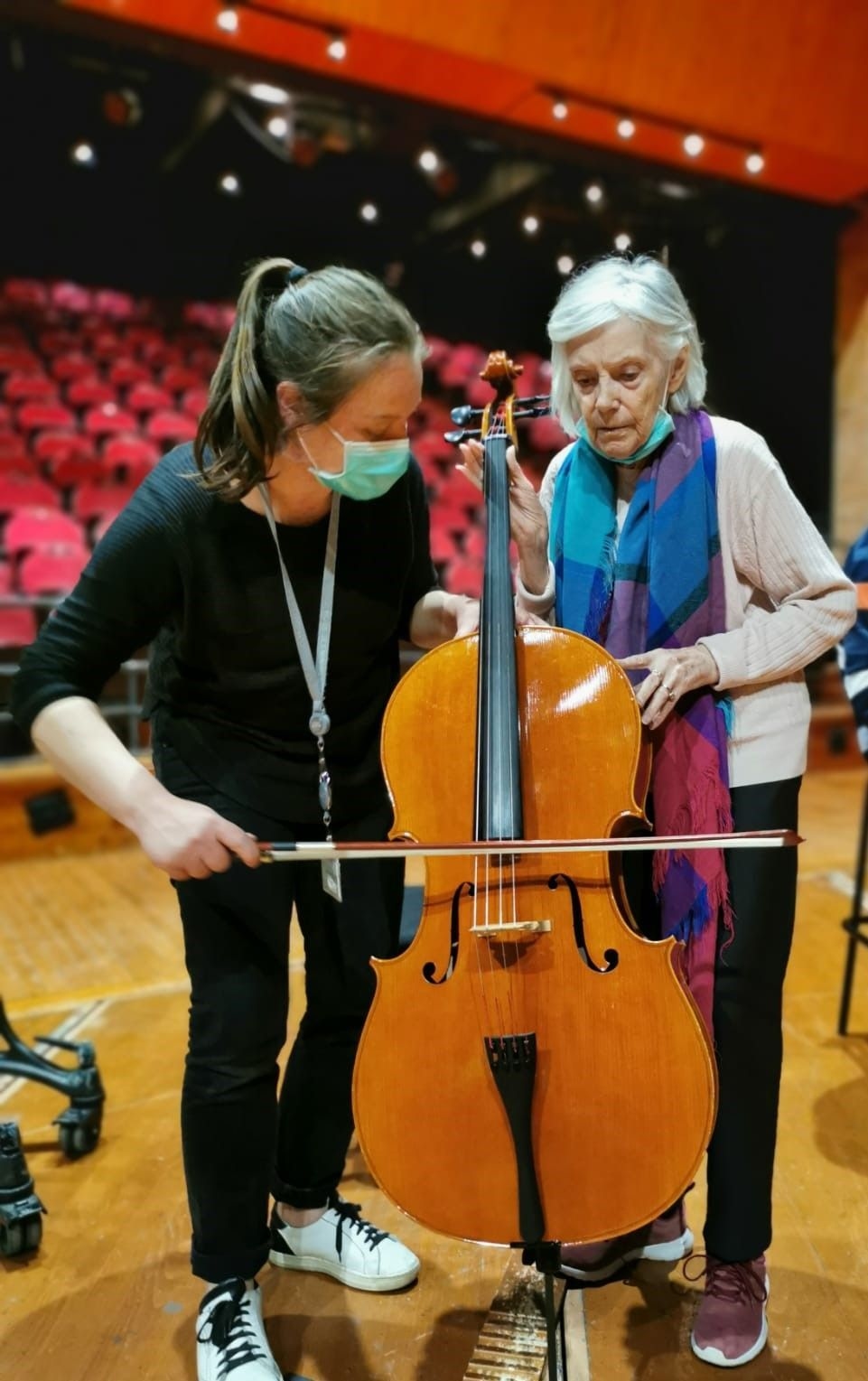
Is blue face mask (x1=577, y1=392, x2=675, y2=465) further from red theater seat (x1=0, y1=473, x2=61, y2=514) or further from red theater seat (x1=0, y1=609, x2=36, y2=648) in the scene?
red theater seat (x1=0, y1=473, x2=61, y2=514)

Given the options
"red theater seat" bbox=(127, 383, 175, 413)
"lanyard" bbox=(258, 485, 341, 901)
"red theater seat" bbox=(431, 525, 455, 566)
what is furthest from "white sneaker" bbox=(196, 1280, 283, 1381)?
"red theater seat" bbox=(127, 383, 175, 413)

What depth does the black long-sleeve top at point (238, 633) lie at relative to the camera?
1242 millimetres

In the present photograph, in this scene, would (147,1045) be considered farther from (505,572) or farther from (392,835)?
(505,572)

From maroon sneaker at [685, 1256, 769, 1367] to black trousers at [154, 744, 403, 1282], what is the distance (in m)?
0.58

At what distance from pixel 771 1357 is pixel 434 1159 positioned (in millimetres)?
629

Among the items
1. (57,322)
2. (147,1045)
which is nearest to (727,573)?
(147,1045)

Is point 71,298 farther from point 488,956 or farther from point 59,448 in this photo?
point 488,956

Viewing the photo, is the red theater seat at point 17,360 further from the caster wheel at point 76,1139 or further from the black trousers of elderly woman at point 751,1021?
the black trousers of elderly woman at point 751,1021

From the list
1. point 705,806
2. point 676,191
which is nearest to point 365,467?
point 705,806

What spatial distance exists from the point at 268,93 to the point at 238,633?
526cm

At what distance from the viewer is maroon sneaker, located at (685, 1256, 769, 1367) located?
4.54 ft

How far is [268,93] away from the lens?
557 cm

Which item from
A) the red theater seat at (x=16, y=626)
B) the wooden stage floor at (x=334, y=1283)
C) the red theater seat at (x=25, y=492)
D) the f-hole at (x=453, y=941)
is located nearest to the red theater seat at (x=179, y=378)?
the red theater seat at (x=25, y=492)

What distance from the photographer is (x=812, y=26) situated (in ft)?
17.0
